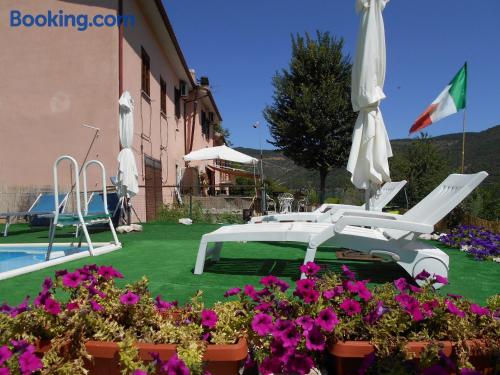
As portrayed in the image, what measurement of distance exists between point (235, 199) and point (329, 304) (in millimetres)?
12480

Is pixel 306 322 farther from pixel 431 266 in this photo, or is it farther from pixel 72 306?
pixel 431 266

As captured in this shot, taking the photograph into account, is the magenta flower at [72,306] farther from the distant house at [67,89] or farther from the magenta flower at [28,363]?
the distant house at [67,89]

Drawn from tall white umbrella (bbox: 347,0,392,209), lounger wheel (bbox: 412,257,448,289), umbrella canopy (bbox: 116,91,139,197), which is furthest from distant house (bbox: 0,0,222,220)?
lounger wheel (bbox: 412,257,448,289)

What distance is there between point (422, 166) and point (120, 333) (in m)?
17.7

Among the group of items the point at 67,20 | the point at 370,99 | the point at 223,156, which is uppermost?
the point at 67,20

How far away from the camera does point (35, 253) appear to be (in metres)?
6.19

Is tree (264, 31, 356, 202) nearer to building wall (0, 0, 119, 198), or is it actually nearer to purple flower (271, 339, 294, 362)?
building wall (0, 0, 119, 198)

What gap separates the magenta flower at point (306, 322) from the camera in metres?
1.46

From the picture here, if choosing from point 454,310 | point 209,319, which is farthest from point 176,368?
point 454,310

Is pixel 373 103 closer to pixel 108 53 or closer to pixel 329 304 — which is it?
pixel 329 304

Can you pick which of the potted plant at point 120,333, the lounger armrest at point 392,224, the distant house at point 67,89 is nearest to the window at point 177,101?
the distant house at point 67,89

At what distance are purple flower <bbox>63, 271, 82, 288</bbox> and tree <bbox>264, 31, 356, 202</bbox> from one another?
14896mm

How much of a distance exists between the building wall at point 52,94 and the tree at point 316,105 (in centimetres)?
879

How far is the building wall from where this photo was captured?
10062mm
